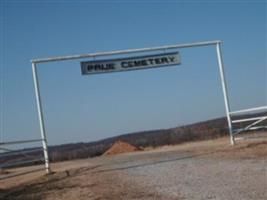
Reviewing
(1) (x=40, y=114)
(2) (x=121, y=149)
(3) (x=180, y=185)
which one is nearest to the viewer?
(3) (x=180, y=185)

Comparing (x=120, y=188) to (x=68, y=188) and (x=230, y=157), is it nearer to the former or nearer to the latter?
(x=68, y=188)

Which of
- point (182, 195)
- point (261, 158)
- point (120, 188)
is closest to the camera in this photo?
point (182, 195)

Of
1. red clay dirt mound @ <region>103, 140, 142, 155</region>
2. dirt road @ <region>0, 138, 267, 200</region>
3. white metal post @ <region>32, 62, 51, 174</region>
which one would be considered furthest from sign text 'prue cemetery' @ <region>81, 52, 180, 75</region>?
red clay dirt mound @ <region>103, 140, 142, 155</region>

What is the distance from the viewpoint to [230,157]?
14250 millimetres

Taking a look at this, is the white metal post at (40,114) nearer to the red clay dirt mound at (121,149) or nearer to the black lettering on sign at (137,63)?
the black lettering on sign at (137,63)

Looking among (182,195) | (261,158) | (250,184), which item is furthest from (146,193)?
(261,158)

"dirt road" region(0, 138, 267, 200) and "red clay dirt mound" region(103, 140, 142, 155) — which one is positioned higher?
"dirt road" region(0, 138, 267, 200)

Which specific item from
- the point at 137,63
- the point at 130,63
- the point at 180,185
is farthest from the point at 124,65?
the point at 180,185

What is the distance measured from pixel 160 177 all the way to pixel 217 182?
92.1 inches

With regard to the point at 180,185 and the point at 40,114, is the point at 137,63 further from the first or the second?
the point at 180,185

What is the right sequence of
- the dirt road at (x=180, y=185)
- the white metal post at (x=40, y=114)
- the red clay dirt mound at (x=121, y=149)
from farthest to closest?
the red clay dirt mound at (x=121, y=149)
the white metal post at (x=40, y=114)
the dirt road at (x=180, y=185)

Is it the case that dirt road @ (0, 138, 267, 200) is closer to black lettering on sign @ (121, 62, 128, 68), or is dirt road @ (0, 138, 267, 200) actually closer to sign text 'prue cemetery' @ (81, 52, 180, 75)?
sign text 'prue cemetery' @ (81, 52, 180, 75)

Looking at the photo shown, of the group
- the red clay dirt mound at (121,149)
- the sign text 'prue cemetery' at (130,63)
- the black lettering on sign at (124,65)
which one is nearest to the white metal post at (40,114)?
the sign text 'prue cemetery' at (130,63)

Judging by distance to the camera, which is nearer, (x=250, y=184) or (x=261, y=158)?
(x=250, y=184)
